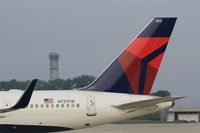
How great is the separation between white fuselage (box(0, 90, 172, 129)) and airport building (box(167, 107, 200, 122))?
51.1 m

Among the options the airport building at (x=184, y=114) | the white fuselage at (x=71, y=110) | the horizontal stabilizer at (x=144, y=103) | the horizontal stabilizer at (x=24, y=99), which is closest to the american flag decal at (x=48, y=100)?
the white fuselage at (x=71, y=110)

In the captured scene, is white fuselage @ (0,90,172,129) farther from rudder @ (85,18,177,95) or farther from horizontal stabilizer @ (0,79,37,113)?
horizontal stabilizer @ (0,79,37,113)

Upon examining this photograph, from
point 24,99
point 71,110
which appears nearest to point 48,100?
point 71,110

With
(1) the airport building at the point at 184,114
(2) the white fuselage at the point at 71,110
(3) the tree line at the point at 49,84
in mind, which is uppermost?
(3) the tree line at the point at 49,84

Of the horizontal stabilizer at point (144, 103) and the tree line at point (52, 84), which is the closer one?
the horizontal stabilizer at point (144, 103)

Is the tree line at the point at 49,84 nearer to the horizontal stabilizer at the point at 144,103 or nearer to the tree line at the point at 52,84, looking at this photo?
the tree line at the point at 52,84

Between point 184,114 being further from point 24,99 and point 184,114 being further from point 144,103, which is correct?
point 24,99

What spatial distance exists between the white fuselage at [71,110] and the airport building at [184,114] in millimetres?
51095

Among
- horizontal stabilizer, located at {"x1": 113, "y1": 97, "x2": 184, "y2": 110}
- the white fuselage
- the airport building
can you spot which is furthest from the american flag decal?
the airport building

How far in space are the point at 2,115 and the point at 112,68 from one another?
5623 millimetres

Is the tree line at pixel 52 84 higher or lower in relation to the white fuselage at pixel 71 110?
higher

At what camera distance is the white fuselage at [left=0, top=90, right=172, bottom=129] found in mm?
31781

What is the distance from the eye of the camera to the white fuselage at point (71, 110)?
31781mm

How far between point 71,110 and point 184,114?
55.6 meters
